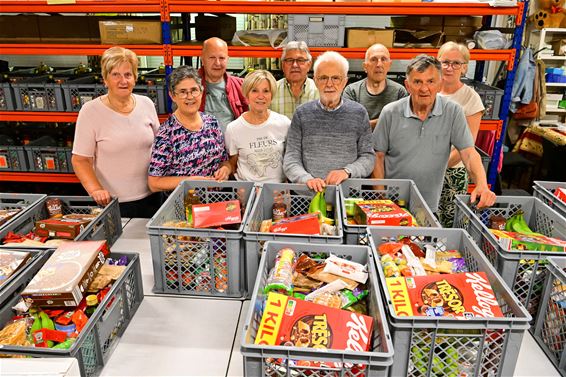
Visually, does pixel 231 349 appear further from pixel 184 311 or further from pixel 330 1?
pixel 330 1

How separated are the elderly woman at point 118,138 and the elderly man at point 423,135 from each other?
4.34 feet

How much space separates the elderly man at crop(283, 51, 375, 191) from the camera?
7.59 feet

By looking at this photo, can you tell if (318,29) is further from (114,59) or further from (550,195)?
(550,195)

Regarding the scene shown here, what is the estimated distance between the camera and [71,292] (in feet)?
4.42

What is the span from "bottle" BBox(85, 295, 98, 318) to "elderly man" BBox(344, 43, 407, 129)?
212 centimetres

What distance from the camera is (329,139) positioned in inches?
93.0

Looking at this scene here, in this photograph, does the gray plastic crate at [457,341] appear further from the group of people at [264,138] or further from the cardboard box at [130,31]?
the cardboard box at [130,31]

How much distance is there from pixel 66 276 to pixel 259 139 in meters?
1.32

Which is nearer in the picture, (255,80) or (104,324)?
Answer: (104,324)

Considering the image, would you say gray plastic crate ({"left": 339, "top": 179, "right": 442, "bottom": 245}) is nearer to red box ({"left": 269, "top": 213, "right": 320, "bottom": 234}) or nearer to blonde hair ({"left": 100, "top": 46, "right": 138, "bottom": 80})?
red box ({"left": 269, "top": 213, "right": 320, "bottom": 234})

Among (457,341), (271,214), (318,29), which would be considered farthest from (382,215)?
(318,29)

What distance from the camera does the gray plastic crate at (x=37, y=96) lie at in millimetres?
4172

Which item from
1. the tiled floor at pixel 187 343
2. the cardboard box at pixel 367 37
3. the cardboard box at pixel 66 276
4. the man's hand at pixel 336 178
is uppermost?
the cardboard box at pixel 367 37

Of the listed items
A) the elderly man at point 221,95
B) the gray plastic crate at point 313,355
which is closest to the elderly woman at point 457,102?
the elderly man at point 221,95
